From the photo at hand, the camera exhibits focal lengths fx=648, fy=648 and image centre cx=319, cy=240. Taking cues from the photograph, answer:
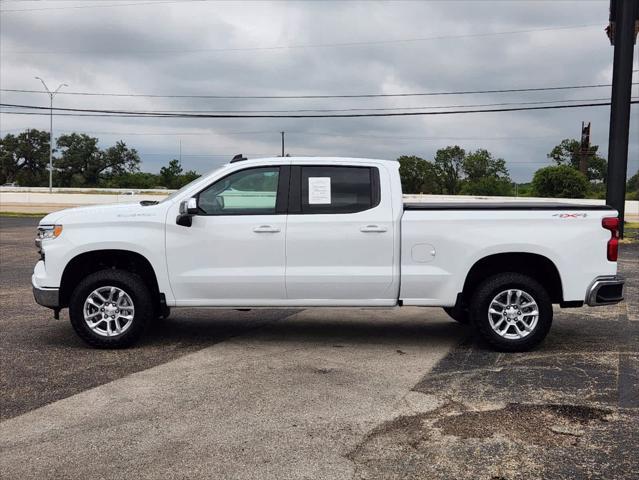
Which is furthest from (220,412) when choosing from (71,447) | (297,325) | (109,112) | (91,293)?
(109,112)

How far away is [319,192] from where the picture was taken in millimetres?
6719

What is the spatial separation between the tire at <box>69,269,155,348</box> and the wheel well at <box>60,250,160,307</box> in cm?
18

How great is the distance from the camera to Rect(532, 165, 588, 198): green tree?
62.5 meters

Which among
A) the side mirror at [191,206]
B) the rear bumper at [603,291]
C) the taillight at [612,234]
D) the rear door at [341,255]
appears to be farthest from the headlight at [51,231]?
the taillight at [612,234]

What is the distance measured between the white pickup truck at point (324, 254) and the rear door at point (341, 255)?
0.01 m

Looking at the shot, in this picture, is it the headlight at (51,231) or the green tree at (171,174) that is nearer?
the headlight at (51,231)

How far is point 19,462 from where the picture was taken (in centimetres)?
391

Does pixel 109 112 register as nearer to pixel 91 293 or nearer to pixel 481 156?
pixel 91 293

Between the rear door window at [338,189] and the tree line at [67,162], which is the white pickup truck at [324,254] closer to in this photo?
the rear door window at [338,189]

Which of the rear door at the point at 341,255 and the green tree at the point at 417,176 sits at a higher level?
the green tree at the point at 417,176

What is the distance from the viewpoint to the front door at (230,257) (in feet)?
21.6

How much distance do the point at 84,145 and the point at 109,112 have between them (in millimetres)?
68551

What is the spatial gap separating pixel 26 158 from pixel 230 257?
387ft

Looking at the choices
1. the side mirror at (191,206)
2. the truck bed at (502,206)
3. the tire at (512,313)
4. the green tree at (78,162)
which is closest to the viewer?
the side mirror at (191,206)
